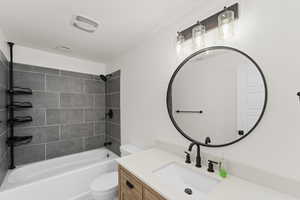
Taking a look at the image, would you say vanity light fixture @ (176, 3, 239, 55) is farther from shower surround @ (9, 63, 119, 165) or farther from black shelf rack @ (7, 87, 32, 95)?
black shelf rack @ (7, 87, 32, 95)

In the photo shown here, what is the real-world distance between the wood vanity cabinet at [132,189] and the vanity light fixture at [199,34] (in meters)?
1.24

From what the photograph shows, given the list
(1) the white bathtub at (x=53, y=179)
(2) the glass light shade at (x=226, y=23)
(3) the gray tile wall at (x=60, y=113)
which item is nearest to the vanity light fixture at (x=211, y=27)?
(2) the glass light shade at (x=226, y=23)

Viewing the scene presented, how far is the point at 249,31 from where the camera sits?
945mm

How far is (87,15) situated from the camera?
4.37ft

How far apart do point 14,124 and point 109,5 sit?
7.06 feet

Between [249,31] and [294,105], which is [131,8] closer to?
[249,31]

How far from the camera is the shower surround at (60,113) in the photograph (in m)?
2.07

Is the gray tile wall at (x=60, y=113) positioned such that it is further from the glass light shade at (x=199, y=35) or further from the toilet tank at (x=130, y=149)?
the glass light shade at (x=199, y=35)

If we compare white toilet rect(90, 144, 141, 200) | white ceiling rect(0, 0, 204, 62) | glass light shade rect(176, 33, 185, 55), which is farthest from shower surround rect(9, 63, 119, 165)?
glass light shade rect(176, 33, 185, 55)

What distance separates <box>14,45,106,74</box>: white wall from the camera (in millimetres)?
2035

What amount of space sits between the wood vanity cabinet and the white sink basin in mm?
121

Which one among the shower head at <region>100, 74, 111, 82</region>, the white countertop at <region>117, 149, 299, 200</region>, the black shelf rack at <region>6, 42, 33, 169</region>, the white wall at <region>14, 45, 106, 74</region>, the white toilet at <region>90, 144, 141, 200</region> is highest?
the white wall at <region>14, 45, 106, 74</region>

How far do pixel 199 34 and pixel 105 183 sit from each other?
196cm

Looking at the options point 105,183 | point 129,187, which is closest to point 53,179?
point 105,183
